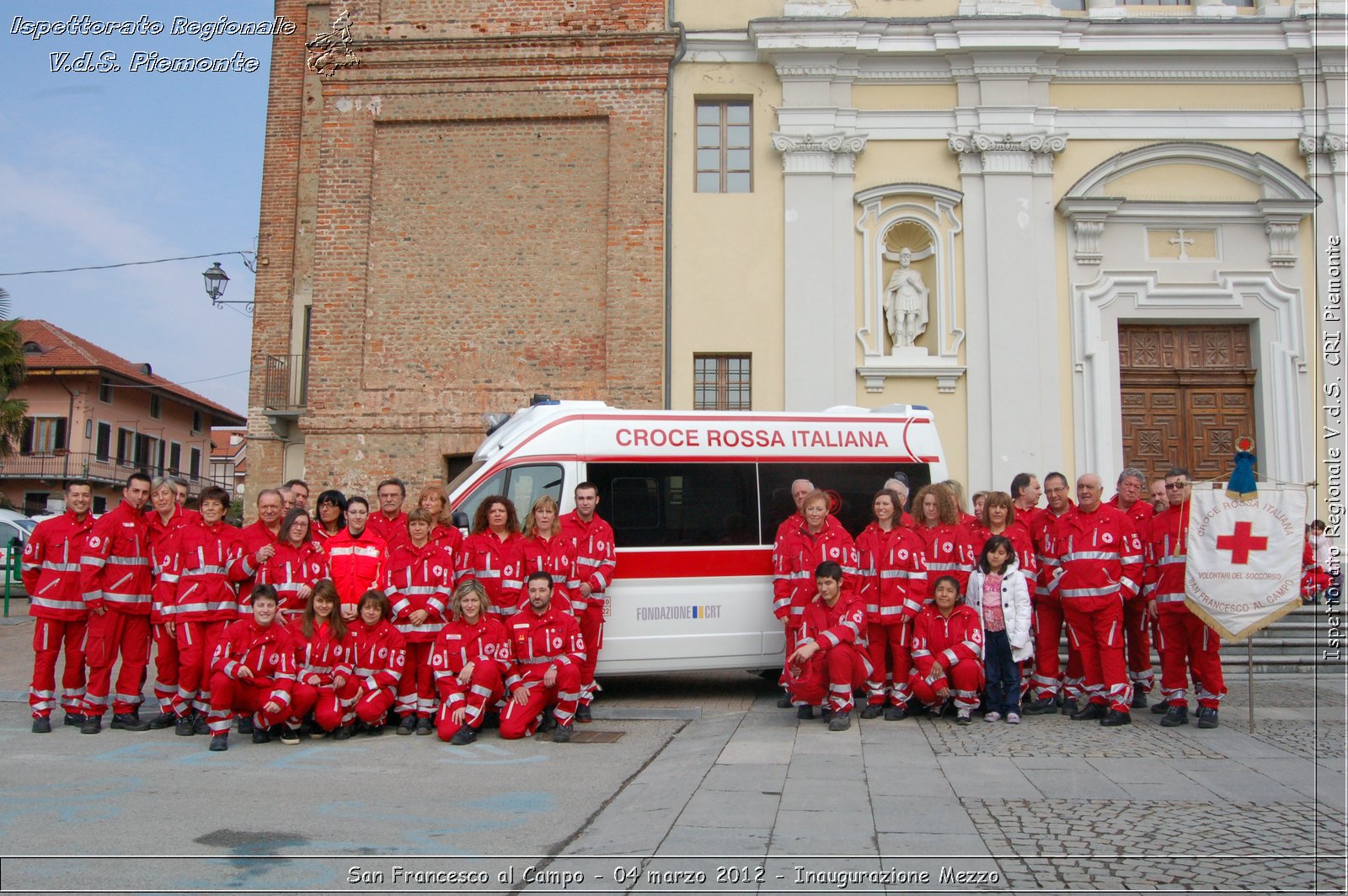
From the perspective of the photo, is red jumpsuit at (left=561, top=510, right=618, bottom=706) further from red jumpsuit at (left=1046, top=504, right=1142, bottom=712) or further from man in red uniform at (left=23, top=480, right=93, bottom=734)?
man in red uniform at (left=23, top=480, right=93, bottom=734)

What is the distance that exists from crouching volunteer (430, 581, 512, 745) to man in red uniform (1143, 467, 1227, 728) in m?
5.21

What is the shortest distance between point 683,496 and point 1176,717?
447 cm

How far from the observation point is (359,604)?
26.7 ft

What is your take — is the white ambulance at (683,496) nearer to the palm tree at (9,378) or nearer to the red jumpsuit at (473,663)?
the red jumpsuit at (473,663)

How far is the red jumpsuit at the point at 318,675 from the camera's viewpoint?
787cm

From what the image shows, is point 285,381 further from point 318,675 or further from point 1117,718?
point 1117,718

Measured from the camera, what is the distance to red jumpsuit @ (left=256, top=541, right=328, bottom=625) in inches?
321

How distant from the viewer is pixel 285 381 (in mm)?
18031

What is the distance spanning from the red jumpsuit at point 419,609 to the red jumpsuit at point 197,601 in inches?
52.5

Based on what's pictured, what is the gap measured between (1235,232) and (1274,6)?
3.53 meters

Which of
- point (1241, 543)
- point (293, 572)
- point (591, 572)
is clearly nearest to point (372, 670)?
point (293, 572)

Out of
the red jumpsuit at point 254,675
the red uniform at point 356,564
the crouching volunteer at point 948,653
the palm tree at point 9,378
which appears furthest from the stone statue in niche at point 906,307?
the palm tree at point 9,378

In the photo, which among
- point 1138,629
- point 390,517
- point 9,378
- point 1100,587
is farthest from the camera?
point 9,378

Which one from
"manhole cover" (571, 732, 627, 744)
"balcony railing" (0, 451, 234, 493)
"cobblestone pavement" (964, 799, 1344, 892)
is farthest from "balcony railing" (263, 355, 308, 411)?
"balcony railing" (0, 451, 234, 493)
